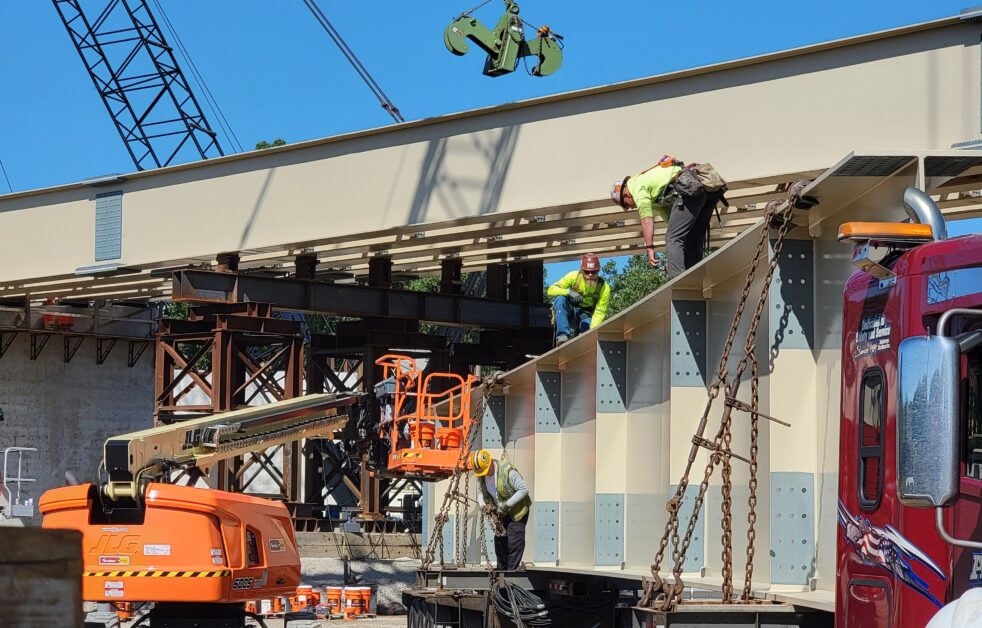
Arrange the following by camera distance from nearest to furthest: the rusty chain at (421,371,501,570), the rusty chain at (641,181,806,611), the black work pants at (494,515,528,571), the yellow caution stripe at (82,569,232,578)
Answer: the rusty chain at (641,181,806,611) < the yellow caution stripe at (82,569,232,578) < the black work pants at (494,515,528,571) < the rusty chain at (421,371,501,570)

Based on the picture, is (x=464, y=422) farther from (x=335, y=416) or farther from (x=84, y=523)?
(x=84, y=523)

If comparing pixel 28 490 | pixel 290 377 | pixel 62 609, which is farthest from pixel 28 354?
pixel 62 609

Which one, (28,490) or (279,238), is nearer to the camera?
(279,238)

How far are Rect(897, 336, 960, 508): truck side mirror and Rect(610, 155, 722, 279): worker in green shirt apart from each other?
8.57 meters

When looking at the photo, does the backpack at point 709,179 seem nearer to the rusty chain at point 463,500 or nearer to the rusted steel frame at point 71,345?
the rusty chain at point 463,500

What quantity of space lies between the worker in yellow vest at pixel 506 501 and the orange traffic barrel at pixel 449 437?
3.05 meters

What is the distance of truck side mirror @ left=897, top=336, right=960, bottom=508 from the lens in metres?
5.41

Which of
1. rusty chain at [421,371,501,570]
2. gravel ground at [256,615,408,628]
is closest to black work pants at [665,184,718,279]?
rusty chain at [421,371,501,570]

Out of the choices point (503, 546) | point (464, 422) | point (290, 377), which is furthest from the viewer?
point (290, 377)

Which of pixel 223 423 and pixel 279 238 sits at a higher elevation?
pixel 279 238

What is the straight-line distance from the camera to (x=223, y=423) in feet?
57.9

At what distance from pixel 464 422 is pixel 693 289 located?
908 cm

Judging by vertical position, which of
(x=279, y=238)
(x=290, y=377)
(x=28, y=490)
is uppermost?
(x=279, y=238)

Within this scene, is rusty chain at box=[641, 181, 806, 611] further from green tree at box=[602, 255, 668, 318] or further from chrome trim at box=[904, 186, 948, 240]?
green tree at box=[602, 255, 668, 318]
